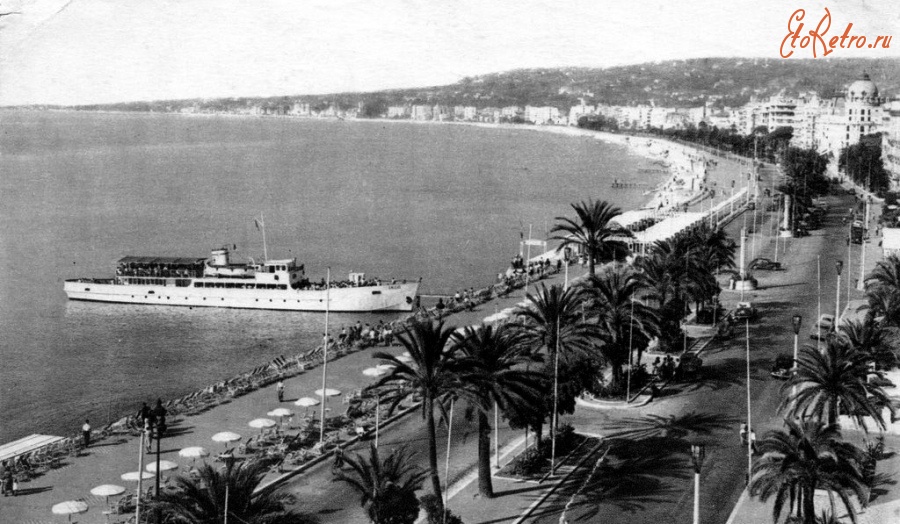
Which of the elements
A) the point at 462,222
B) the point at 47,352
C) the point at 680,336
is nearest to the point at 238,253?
the point at 462,222

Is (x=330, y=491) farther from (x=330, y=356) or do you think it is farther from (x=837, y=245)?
(x=837, y=245)

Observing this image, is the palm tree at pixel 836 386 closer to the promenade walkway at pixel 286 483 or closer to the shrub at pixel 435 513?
the promenade walkway at pixel 286 483

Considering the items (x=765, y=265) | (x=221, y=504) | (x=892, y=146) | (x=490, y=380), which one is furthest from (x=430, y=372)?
(x=892, y=146)

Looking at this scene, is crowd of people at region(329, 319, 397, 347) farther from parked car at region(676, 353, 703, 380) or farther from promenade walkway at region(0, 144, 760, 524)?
parked car at region(676, 353, 703, 380)

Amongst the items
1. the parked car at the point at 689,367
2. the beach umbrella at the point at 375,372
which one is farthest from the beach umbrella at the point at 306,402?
the parked car at the point at 689,367

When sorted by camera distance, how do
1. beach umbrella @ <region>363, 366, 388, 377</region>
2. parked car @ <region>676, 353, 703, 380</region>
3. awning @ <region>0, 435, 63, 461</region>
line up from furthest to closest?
beach umbrella @ <region>363, 366, 388, 377</region>, parked car @ <region>676, 353, 703, 380</region>, awning @ <region>0, 435, 63, 461</region>

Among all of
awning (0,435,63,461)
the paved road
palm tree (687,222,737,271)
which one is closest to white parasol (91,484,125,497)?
awning (0,435,63,461)
